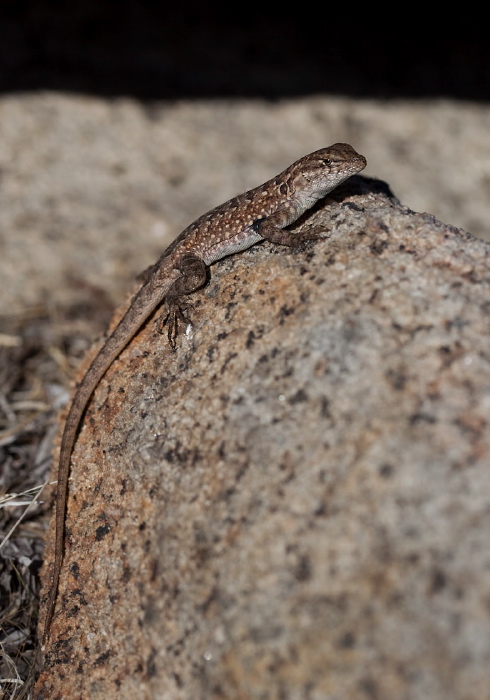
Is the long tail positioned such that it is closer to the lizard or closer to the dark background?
the lizard

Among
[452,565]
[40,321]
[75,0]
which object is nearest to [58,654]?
[452,565]

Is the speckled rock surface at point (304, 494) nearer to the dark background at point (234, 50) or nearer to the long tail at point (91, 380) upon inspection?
the long tail at point (91, 380)

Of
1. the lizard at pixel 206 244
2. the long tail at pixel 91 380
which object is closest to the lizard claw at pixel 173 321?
the lizard at pixel 206 244

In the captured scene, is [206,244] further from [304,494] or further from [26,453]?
[304,494]

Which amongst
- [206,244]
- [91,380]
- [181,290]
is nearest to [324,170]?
[206,244]

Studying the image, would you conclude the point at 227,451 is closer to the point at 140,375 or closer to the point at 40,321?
the point at 140,375

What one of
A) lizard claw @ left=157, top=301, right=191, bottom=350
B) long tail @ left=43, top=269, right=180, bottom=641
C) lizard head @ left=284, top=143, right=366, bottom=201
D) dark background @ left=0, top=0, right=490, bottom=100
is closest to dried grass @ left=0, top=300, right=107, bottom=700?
long tail @ left=43, top=269, right=180, bottom=641

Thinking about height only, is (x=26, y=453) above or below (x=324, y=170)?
below
